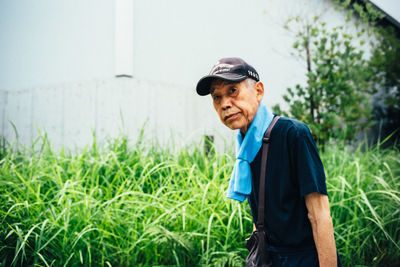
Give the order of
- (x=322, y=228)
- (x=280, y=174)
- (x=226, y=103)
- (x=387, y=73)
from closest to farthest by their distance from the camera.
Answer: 1. (x=322, y=228)
2. (x=280, y=174)
3. (x=226, y=103)
4. (x=387, y=73)

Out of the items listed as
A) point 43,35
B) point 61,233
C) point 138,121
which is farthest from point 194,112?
point 61,233

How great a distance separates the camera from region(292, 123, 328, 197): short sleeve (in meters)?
1.41

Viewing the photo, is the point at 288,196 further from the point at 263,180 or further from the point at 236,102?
the point at 236,102

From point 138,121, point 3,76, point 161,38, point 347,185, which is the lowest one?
point 347,185

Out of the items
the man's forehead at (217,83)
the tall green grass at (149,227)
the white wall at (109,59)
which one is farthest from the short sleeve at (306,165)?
the white wall at (109,59)

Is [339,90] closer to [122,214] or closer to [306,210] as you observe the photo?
[122,214]

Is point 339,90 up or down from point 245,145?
up

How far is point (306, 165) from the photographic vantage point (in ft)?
4.69

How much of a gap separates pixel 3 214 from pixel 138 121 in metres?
2.99

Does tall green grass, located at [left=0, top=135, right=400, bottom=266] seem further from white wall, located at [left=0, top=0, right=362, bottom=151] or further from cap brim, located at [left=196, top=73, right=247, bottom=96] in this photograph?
white wall, located at [left=0, top=0, right=362, bottom=151]

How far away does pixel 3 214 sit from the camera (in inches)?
111

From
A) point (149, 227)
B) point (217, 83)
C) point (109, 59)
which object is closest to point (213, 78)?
point (217, 83)

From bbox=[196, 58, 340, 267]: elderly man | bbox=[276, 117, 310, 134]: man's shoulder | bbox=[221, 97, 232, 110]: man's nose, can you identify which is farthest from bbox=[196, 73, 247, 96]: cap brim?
bbox=[276, 117, 310, 134]: man's shoulder

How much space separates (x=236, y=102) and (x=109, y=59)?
4.40 m
